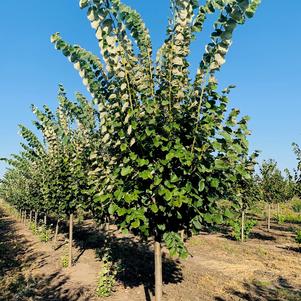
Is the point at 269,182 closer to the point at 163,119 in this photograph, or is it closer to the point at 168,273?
the point at 168,273

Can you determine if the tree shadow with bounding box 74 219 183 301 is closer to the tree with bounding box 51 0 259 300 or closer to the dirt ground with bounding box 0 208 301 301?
the dirt ground with bounding box 0 208 301 301

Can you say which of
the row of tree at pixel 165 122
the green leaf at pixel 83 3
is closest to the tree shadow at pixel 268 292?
the row of tree at pixel 165 122

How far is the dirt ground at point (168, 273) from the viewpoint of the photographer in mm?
10266

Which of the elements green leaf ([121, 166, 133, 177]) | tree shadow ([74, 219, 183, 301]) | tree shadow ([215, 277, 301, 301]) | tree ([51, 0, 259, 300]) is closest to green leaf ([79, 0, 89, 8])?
tree ([51, 0, 259, 300])

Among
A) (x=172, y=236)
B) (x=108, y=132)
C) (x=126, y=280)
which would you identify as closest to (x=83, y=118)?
(x=108, y=132)

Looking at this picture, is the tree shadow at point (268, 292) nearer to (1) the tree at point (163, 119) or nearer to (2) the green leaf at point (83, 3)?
(1) the tree at point (163, 119)

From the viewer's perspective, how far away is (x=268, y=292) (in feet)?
34.7

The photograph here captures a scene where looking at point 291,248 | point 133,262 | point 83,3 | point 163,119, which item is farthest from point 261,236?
point 83,3

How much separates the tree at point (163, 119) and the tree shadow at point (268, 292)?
242 inches

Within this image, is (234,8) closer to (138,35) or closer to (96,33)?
(138,35)

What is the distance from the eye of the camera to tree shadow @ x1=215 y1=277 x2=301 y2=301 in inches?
391

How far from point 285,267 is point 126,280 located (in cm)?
671

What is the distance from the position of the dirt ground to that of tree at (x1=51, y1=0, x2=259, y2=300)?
5782 millimetres

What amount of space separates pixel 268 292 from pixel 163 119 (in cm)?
820
